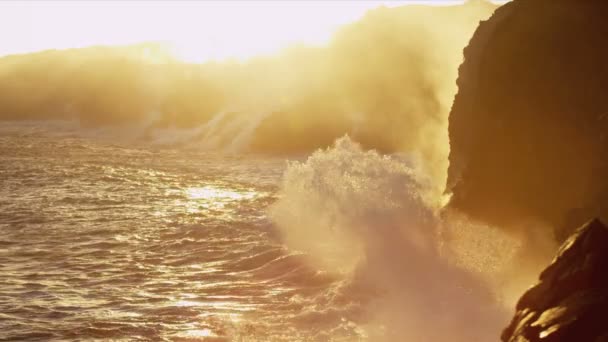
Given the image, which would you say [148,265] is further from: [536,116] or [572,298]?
[572,298]

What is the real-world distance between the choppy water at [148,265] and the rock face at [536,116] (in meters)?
4.18

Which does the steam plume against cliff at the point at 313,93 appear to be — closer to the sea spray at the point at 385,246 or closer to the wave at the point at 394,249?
the wave at the point at 394,249

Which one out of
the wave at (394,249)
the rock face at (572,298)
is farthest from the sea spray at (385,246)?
the rock face at (572,298)

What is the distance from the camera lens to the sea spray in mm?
11820

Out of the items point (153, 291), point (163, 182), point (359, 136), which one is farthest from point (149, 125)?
point (153, 291)

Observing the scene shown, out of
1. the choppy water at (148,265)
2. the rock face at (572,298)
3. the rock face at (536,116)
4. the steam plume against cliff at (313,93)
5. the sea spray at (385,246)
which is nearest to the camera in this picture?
the rock face at (572,298)

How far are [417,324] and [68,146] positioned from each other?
40.6 metres

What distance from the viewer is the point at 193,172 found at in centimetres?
3472

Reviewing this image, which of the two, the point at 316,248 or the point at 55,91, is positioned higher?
the point at 55,91

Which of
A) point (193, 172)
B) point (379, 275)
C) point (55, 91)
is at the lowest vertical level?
point (379, 275)

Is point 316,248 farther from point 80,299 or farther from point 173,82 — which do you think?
point 173,82

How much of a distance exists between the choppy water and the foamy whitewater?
0.04 metres

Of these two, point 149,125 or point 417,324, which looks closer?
point 417,324

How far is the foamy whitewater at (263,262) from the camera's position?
11.6 meters
